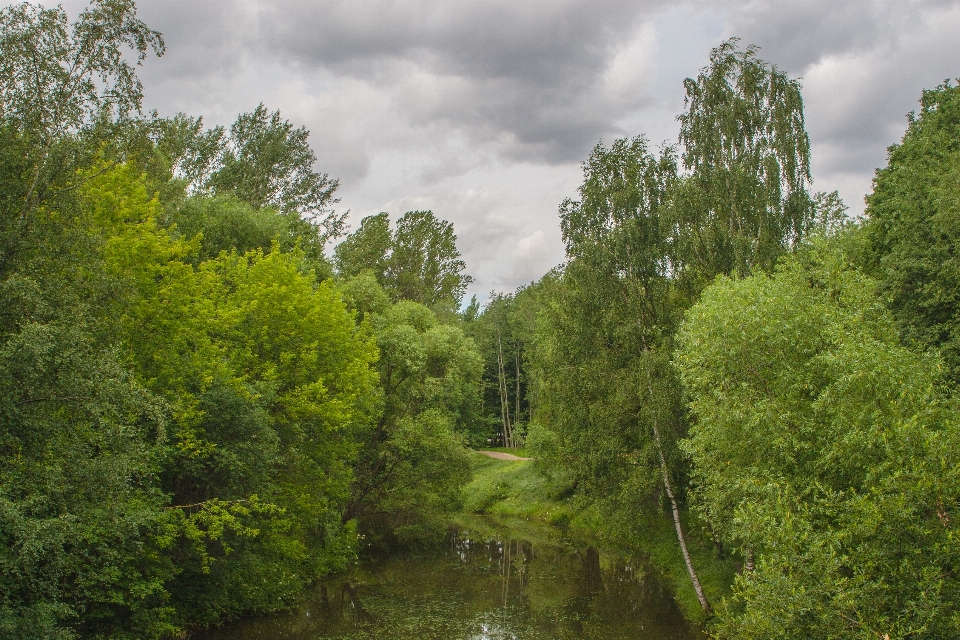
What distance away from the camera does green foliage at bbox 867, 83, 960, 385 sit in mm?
19969

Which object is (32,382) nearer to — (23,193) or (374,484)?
(23,193)

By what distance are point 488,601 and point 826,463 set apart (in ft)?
50.7

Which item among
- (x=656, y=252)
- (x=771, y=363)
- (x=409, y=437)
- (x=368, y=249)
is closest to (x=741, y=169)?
(x=656, y=252)

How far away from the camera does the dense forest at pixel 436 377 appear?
12.0m

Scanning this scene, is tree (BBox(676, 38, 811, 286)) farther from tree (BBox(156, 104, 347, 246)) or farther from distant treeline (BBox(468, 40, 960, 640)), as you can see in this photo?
tree (BBox(156, 104, 347, 246))

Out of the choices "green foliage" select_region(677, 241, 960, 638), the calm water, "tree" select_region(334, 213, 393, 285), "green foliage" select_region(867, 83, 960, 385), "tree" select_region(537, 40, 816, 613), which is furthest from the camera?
"tree" select_region(334, 213, 393, 285)

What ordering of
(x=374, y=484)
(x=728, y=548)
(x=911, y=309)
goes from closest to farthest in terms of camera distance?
(x=911, y=309), (x=728, y=548), (x=374, y=484)

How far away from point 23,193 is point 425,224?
4045cm

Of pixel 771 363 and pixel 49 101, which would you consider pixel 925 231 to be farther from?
pixel 49 101

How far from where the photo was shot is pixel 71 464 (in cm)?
1234

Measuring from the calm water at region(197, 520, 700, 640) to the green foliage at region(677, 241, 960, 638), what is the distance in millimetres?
6743

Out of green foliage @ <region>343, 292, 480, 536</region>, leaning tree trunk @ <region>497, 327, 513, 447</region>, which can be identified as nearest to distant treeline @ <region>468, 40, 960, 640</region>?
green foliage @ <region>343, 292, 480, 536</region>

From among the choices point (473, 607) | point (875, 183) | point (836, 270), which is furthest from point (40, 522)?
point (875, 183)

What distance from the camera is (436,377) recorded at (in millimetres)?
36906
